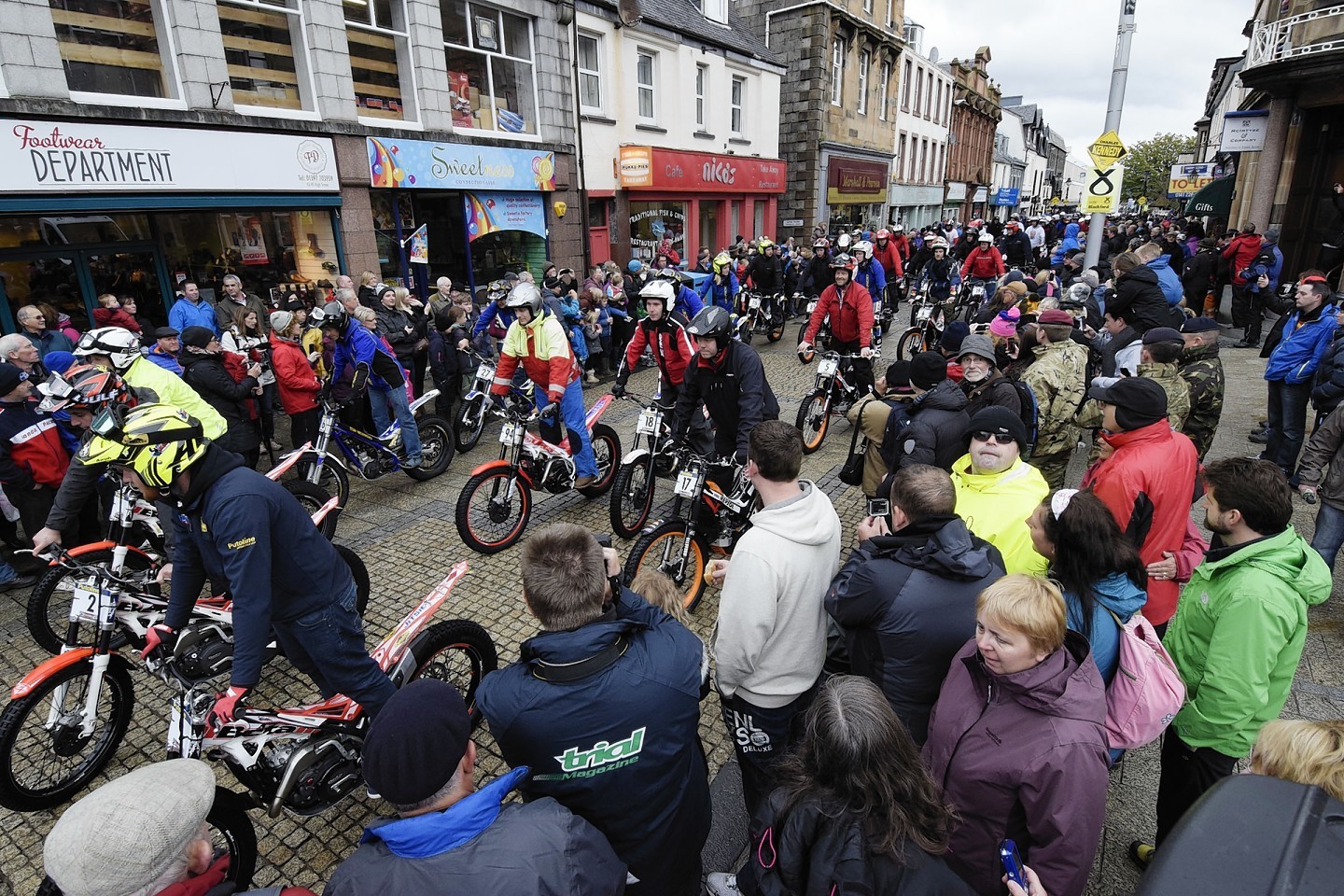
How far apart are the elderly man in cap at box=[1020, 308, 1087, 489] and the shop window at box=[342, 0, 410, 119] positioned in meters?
11.2

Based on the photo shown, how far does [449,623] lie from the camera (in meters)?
3.45

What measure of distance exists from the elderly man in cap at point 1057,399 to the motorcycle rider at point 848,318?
2.81 m

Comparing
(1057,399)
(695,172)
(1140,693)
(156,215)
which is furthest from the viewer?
(695,172)

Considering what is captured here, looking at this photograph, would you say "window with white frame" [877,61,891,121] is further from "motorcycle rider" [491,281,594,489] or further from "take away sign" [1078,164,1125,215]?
"motorcycle rider" [491,281,594,489]

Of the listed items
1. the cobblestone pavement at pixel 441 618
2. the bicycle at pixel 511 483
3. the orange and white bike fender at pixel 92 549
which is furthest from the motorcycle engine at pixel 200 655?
the bicycle at pixel 511 483

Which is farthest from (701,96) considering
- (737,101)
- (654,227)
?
(654,227)

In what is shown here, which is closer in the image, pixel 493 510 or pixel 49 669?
pixel 49 669

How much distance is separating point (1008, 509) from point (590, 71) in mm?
15687

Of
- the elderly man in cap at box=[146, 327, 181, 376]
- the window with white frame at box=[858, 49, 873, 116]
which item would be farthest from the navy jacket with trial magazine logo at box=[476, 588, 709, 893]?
the window with white frame at box=[858, 49, 873, 116]

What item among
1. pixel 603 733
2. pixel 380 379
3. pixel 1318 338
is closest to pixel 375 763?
pixel 603 733

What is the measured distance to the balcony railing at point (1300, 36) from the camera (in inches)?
503

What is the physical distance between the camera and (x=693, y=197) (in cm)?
1911

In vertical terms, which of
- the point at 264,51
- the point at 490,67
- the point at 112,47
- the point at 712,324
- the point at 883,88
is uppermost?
the point at 883,88

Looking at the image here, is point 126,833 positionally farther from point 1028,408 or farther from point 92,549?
point 1028,408
